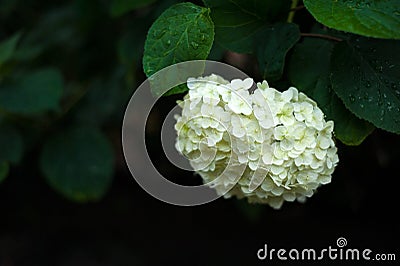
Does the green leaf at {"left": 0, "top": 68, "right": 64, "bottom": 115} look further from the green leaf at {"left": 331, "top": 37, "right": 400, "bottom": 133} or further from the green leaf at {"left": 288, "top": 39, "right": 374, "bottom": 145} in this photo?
the green leaf at {"left": 331, "top": 37, "right": 400, "bottom": 133}

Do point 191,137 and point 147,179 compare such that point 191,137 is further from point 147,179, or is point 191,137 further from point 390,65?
point 390,65

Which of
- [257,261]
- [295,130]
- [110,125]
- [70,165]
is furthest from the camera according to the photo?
[110,125]

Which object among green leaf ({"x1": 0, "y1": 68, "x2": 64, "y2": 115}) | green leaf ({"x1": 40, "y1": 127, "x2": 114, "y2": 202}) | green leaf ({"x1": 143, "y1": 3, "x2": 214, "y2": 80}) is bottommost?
green leaf ({"x1": 40, "y1": 127, "x2": 114, "y2": 202})

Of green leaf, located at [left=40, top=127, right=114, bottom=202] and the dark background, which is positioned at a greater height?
green leaf, located at [left=40, top=127, right=114, bottom=202]

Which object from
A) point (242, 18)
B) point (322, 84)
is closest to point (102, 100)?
point (242, 18)

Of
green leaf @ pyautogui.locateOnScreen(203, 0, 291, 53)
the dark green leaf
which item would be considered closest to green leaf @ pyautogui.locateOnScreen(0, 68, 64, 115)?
the dark green leaf

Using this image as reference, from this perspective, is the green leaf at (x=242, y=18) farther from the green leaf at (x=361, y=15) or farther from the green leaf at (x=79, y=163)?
the green leaf at (x=79, y=163)

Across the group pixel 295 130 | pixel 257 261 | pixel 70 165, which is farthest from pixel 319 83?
pixel 257 261

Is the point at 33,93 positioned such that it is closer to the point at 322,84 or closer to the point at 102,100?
the point at 102,100
